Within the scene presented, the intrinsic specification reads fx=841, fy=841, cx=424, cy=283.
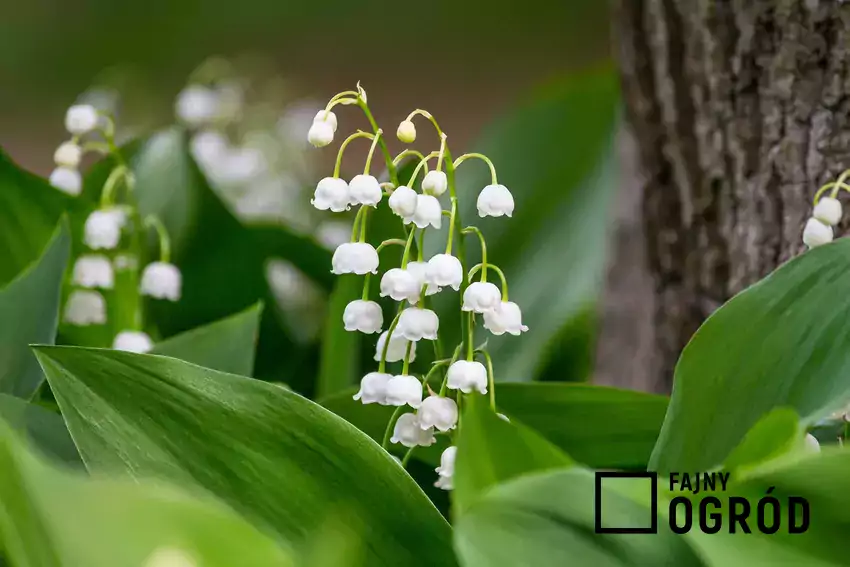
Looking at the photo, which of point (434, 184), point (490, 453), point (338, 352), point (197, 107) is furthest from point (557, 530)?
point (197, 107)

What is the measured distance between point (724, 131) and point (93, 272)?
0.39 m

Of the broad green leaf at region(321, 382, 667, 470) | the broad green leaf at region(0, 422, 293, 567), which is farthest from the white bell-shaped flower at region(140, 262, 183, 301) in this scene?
the broad green leaf at region(0, 422, 293, 567)

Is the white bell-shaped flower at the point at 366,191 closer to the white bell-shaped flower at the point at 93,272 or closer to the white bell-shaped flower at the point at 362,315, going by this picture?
the white bell-shaped flower at the point at 362,315

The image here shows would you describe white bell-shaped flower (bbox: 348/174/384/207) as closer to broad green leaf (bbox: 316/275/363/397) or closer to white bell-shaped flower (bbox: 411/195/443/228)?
white bell-shaped flower (bbox: 411/195/443/228)

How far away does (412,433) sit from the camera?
0.33m

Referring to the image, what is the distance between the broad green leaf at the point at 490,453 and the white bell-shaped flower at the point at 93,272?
29 cm

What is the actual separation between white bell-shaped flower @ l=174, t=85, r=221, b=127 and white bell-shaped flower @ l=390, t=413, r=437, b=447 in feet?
1.70

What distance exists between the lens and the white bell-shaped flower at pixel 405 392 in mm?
311

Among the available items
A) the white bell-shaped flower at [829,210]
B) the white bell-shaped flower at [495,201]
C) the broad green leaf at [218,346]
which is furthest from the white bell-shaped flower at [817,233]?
the broad green leaf at [218,346]

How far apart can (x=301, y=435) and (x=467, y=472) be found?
7 centimetres

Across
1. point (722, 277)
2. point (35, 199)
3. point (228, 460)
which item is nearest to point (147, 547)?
point (228, 460)

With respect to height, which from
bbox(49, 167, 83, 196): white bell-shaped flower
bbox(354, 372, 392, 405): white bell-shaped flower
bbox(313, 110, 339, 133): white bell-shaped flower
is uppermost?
bbox(313, 110, 339, 133): white bell-shaped flower

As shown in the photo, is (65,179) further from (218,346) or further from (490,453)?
(490,453)

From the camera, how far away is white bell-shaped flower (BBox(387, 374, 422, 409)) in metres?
0.31
